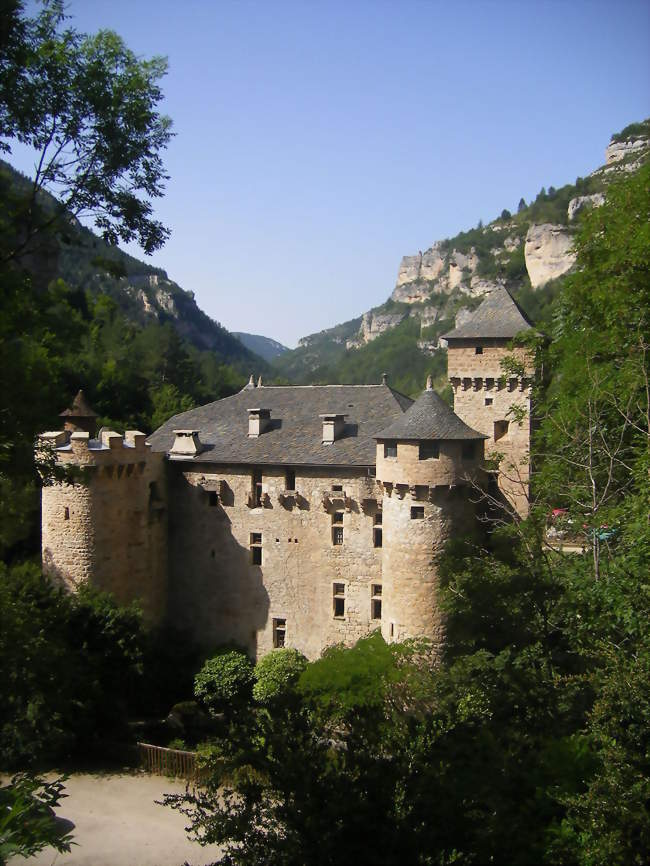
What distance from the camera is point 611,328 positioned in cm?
2203

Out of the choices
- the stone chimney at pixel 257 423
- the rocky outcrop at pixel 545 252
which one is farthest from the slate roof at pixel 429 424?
the rocky outcrop at pixel 545 252

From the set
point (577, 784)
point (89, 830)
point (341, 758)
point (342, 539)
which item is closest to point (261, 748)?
point (341, 758)

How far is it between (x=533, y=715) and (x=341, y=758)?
25.5 ft

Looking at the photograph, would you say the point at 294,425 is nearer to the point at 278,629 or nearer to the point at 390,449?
the point at 390,449

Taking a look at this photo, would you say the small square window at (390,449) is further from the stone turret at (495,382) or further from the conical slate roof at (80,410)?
the conical slate roof at (80,410)

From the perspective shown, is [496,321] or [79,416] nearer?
[79,416]

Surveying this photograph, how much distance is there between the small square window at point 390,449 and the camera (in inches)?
1088

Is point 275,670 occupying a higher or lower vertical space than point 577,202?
lower

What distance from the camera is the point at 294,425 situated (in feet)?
111

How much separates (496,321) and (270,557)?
1290 cm

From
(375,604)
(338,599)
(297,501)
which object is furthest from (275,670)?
(297,501)

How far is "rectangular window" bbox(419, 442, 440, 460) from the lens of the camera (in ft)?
87.9

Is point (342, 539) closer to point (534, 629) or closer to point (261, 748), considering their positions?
point (534, 629)

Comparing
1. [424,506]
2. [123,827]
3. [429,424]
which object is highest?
[429,424]
